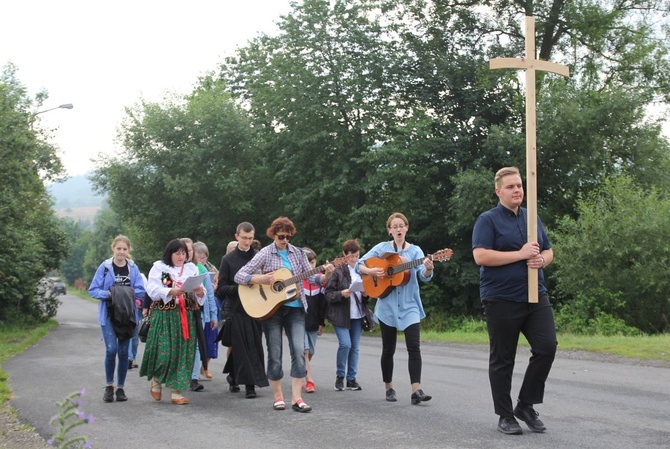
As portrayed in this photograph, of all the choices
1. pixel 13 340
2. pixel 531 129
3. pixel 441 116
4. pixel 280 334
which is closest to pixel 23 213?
pixel 13 340

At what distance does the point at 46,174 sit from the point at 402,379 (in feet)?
110

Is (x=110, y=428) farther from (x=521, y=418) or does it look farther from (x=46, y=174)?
(x=46, y=174)

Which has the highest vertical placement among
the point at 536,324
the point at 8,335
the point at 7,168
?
the point at 7,168

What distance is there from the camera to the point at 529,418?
689 cm

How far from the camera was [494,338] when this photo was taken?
6840 mm

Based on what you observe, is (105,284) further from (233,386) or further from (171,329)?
(233,386)

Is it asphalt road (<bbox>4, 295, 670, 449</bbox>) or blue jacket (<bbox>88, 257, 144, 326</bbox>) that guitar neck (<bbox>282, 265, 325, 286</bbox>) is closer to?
asphalt road (<bbox>4, 295, 670, 449</bbox>)

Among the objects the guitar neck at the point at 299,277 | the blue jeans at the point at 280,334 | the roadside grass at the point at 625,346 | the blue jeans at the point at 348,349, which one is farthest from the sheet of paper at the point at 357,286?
the roadside grass at the point at 625,346

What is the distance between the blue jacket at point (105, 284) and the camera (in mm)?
9672

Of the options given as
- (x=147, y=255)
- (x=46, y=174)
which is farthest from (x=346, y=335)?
(x=147, y=255)

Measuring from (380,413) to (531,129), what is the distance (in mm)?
3070

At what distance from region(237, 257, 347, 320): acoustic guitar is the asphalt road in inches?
40.7

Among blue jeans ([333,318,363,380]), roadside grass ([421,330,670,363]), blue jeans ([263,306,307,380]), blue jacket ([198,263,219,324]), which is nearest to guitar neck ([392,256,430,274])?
blue jeans ([263,306,307,380])

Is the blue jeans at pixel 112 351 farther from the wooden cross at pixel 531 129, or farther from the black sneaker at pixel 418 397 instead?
the wooden cross at pixel 531 129
